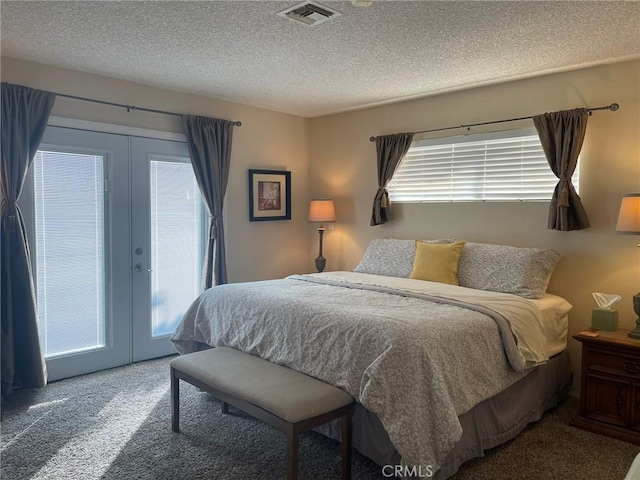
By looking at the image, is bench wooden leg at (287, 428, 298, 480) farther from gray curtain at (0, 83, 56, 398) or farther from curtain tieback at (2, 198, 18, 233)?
curtain tieback at (2, 198, 18, 233)

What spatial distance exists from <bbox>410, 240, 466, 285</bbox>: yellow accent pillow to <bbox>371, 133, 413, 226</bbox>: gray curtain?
836 millimetres

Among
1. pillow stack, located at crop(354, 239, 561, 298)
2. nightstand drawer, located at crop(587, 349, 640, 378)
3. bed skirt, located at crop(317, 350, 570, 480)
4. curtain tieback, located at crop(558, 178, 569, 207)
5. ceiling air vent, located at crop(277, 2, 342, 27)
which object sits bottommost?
bed skirt, located at crop(317, 350, 570, 480)

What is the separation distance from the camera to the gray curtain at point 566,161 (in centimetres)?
357

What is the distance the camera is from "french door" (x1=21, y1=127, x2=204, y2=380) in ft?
12.5

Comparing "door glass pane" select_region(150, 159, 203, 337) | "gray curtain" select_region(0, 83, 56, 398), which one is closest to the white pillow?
"door glass pane" select_region(150, 159, 203, 337)

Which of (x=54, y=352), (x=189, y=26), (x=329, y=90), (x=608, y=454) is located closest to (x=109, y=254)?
(x=54, y=352)

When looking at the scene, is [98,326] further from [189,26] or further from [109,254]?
[189,26]

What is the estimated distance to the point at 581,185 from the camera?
367 centimetres

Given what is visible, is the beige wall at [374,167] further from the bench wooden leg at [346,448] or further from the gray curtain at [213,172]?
the bench wooden leg at [346,448]

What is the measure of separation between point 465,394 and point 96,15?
289 centimetres

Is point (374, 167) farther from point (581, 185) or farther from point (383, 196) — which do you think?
point (581, 185)

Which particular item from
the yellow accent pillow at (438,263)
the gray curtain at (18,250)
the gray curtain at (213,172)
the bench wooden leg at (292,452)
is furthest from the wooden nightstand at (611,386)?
the gray curtain at (18,250)

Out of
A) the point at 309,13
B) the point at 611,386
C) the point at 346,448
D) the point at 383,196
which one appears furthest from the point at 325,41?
the point at 611,386

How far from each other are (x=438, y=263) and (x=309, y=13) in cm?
212
